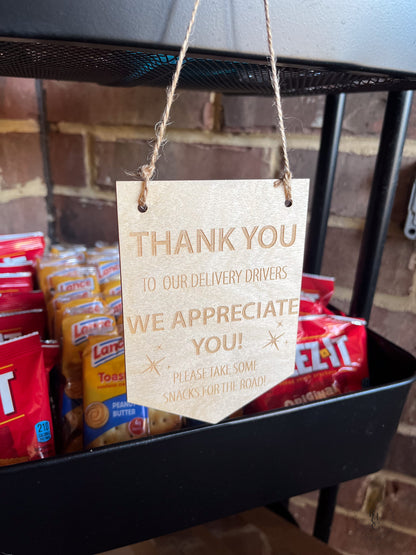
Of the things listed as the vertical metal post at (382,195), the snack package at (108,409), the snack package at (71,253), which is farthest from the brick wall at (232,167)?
the snack package at (108,409)

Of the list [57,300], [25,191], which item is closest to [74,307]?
[57,300]

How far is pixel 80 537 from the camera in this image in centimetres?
38

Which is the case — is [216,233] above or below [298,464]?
above

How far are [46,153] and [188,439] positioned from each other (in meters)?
0.71

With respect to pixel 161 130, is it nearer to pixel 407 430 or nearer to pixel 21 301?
pixel 21 301

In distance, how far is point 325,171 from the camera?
65 centimetres

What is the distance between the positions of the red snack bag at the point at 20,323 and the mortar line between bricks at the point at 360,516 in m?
0.73

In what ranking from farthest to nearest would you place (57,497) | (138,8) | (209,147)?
(209,147) → (57,497) → (138,8)

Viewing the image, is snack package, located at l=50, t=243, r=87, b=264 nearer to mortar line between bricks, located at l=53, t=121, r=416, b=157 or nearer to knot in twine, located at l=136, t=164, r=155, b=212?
mortar line between bricks, located at l=53, t=121, r=416, b=157

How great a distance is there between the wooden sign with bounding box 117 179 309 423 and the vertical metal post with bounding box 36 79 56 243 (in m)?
0.67

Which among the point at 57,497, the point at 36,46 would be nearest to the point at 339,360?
the point at 57,497

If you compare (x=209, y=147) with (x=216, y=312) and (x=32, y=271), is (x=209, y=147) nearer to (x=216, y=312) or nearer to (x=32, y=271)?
(x=32, y=271)

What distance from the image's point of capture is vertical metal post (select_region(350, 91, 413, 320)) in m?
0.50

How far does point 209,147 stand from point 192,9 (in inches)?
22.0
